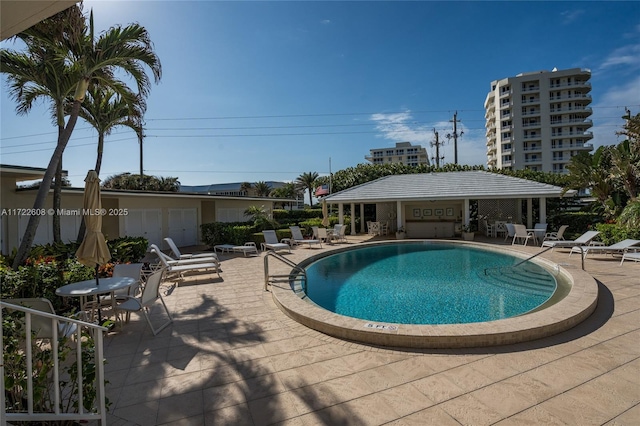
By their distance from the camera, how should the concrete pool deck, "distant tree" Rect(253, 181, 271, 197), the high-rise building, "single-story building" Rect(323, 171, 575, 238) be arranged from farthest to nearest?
1. the high-rise building
2. "distant tree" Rect(253, 181, 271, 197)
3. "single-story building" Rect(323, 171, 575, 238)
4. the concrete pool deck

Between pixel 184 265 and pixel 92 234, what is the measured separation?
4657mm

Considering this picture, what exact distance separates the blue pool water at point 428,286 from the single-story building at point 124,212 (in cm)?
1069

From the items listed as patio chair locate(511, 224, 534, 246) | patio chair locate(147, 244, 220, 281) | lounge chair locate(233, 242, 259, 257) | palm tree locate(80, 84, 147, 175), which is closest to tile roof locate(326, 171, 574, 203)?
patio chair locate(511, 224, 534, 246)

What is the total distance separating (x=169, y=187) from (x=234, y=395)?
150 ft

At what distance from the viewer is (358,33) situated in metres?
15.0

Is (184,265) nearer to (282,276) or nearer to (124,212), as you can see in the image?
(282,276)

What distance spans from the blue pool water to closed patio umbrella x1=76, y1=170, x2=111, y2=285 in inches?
200

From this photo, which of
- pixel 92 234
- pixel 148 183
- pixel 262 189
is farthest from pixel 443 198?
pixel 262 189

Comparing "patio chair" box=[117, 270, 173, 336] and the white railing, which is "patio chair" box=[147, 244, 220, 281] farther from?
the white railing

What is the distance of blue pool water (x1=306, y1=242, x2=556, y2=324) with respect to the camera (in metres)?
7.08

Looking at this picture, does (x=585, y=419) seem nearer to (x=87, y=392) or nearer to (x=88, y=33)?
(x=87, y=392)

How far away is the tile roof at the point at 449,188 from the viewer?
17344mm

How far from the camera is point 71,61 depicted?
840 cm

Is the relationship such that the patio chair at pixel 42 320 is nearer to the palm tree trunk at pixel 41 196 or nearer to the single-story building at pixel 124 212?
the palm tree trunk at pixel 41 196
